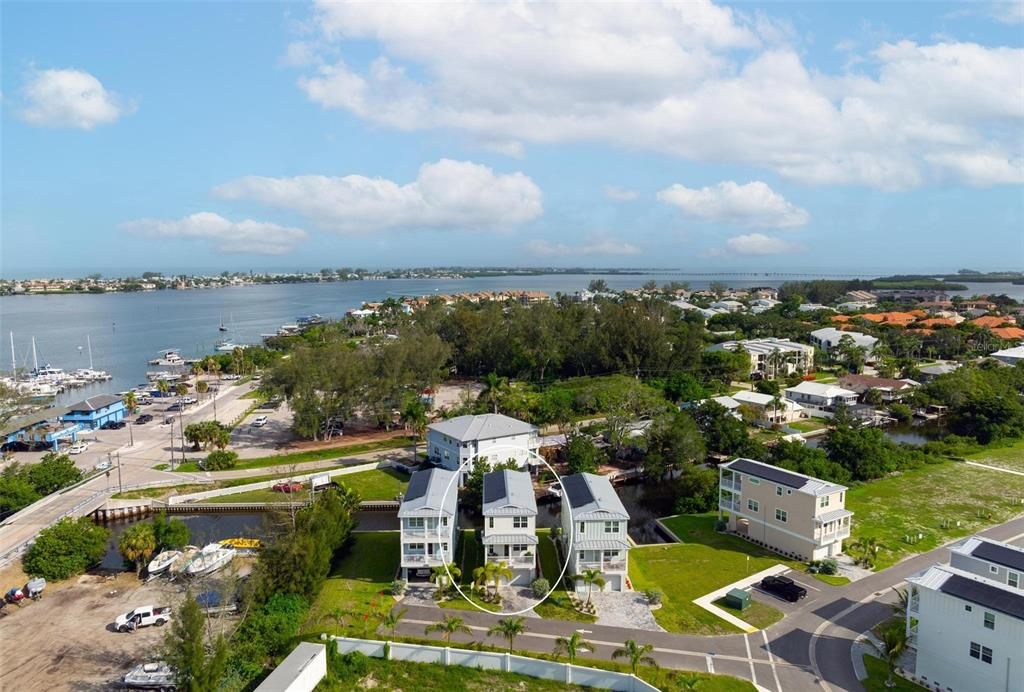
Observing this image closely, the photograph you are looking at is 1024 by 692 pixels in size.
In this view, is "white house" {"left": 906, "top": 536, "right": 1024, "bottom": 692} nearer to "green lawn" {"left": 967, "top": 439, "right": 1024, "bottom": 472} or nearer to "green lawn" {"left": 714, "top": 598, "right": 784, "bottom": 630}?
"green lawn" {"left": 714, "top": 598, "right": 784, "bottom": 630}

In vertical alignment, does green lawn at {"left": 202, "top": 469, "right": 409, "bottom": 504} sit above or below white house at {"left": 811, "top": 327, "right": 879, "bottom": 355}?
below

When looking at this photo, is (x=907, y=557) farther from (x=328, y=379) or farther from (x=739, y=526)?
(x=328, y=379)

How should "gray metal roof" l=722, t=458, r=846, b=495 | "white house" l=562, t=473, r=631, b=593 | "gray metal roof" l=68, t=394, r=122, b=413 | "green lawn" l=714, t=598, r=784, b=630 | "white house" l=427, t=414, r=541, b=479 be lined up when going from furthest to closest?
"gray metal roof" l=68, t=394, r=122, b=413 < "white house" l=427, t=414, r=541, b=479 < "gray metal roof" l=722, t=458, r=846, b=495 < "white house" l=562, t=473, r=631, b=593 < "green lawn" l=714, t=598, r=784, b=630

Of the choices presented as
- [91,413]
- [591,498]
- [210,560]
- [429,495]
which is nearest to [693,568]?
[591,498]

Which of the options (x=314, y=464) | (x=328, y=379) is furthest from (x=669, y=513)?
(x=328, y=379)

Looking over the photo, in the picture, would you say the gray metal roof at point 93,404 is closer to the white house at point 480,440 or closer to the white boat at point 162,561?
the white house at point 480,440

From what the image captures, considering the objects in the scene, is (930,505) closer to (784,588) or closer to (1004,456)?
(1004,456)

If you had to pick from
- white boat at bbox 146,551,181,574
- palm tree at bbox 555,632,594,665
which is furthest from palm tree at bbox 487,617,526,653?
white boat at bbox 146,551,181,574
